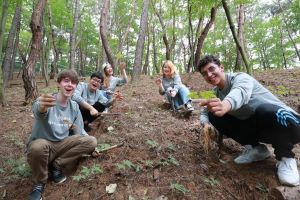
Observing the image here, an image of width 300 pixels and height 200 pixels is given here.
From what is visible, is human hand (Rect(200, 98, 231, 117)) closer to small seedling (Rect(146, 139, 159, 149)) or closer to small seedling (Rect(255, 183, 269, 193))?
small seedling (Rect(255, 183, 269, 193))

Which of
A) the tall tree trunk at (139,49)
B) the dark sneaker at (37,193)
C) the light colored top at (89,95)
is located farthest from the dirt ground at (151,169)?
the tall tree trunk at (139,49)

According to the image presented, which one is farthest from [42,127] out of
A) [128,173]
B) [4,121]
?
[4,121]

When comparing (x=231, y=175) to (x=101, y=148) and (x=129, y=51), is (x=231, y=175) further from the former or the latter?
(x=129, y=51)

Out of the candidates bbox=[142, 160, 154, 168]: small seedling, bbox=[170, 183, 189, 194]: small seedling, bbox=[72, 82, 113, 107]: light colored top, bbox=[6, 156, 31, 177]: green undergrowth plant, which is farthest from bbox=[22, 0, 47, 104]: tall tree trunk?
bbox=[170, 183, 189, 194]: small seedling

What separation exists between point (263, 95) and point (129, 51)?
24968mm

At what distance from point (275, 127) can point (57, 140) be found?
8.81 feet

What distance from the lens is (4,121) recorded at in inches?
262

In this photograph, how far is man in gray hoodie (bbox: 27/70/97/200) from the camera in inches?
134

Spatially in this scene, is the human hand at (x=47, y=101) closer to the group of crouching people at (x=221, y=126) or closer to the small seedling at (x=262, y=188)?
the group of crouching people at (x=221, y=126)

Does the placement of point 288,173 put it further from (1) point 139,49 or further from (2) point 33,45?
(1) point 139,49

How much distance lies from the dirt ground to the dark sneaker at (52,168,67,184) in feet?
0.24

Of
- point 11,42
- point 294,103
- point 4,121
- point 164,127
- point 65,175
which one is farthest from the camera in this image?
point 11,42

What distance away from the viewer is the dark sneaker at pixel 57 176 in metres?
3.59

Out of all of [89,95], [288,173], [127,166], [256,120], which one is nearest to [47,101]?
[127,166]
